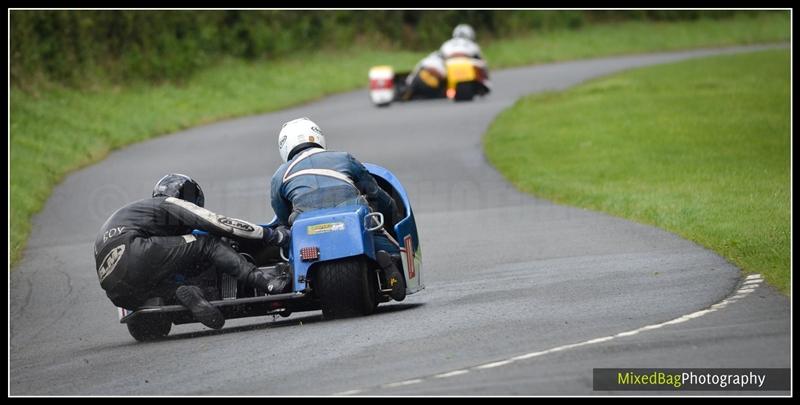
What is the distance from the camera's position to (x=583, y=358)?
8.12 metres

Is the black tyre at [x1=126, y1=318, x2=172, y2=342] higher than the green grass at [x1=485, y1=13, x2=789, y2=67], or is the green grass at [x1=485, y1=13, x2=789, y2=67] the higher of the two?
the green grass at [x1=485, y1=13, x2=789, y2=67]

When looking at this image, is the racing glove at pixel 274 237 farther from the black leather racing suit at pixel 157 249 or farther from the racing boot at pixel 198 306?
the racing boot at pixel 198 306

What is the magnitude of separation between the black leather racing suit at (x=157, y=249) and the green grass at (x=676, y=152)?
4.17 meters

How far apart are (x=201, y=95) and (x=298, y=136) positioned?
77.0 feet

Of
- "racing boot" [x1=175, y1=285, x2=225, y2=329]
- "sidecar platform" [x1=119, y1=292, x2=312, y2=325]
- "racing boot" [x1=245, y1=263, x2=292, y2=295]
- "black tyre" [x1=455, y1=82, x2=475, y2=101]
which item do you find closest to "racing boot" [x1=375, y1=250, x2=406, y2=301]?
"sidecar platform" [x1=119, y1=292, x2=312, y2=325]

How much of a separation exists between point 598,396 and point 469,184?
13.7 metres

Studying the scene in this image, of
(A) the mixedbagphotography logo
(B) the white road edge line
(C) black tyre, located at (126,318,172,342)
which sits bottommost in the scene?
(C) black tyre, located at (126,318,172,342)

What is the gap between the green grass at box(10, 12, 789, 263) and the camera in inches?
979

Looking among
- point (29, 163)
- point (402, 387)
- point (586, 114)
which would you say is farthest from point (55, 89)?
point (402, 387)

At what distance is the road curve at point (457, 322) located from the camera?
8156 mm

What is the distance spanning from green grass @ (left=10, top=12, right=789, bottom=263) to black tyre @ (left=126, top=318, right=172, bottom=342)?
18.9 ft

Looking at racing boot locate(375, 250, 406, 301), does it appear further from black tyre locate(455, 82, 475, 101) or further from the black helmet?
black tyre locate(455, 82, 475, 101)

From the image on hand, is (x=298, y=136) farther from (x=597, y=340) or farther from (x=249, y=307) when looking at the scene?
(x=597, y=340)

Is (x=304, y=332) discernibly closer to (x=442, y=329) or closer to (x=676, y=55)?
(x=442, y=329)
